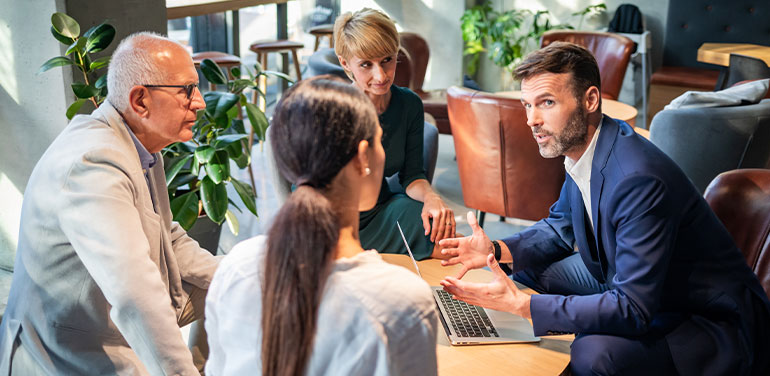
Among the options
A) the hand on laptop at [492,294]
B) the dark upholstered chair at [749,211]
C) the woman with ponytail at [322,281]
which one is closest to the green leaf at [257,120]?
the hand on laptop at [492,294]

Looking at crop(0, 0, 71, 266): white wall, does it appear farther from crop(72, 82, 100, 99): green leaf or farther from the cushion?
the cushion

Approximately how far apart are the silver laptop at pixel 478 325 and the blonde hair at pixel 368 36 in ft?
3.12

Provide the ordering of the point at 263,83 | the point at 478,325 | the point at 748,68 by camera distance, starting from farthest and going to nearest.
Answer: the point at 748,68 < the point at 263,83 < the point at 478,325

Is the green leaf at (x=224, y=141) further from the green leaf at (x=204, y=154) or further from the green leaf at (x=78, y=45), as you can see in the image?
the green leaf at (x=78, y=45)

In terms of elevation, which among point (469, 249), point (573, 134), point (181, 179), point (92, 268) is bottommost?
point (181, 179)

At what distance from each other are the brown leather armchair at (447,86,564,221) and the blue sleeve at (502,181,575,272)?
3.92ft

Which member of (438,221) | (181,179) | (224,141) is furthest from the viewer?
(181,179)

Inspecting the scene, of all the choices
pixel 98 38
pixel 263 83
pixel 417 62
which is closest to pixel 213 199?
pixel 98 38

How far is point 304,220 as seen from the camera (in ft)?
3.40

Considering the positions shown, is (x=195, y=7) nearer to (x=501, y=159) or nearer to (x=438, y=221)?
(x=501, y=159)

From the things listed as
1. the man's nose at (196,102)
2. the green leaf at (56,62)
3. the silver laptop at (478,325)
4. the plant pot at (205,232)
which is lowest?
the plant pot at (205,232)

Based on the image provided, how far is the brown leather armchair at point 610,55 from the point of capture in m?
5.27

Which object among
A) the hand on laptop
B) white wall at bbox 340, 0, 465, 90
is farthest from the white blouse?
white wall at bbox 340, 0, 465, 90

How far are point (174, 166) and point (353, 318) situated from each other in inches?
78.3
